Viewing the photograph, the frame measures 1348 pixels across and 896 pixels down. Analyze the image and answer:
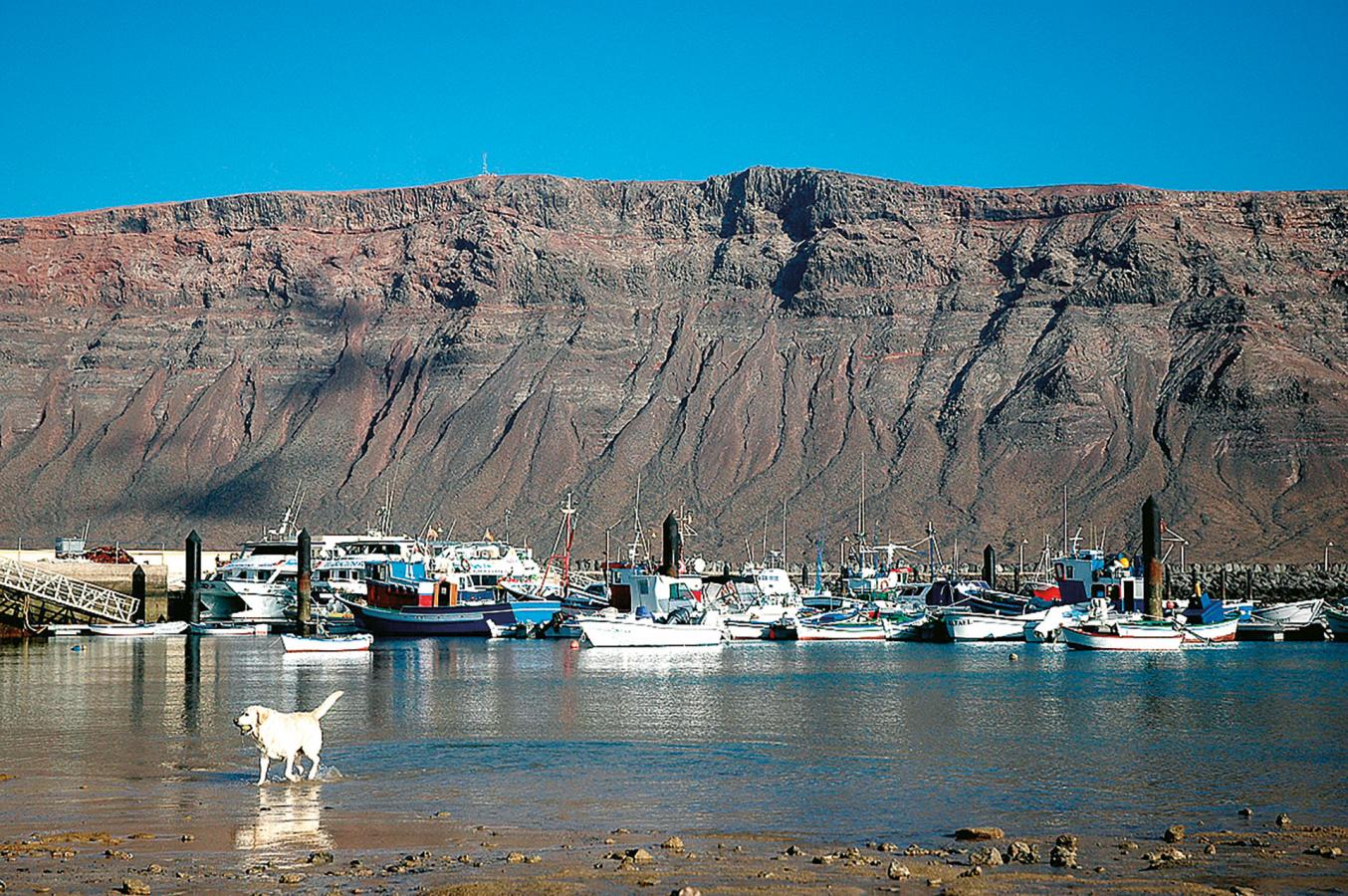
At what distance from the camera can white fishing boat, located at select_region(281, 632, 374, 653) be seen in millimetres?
65688

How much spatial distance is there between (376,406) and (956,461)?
6206cm

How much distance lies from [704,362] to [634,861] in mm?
156572

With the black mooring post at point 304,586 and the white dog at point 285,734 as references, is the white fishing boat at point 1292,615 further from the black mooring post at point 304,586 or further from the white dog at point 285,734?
the white dog at point 285,734

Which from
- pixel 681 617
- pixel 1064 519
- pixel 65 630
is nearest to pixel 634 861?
pixel 681 617

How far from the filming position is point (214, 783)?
1034 inches

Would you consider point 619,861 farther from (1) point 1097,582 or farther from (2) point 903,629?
(1) point 1097,582

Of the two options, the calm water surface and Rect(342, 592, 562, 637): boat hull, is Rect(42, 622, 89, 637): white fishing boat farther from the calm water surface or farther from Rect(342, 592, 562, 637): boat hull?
the calm water surface

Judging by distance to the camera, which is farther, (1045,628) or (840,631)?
(840,631)

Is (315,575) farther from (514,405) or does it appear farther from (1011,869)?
(1011,869)

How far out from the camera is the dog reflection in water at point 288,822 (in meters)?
20.6

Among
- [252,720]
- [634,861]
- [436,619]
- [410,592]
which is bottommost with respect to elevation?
[436,619]

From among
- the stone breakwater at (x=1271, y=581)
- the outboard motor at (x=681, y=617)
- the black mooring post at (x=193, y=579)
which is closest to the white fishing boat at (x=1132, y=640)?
the outboard motor at (x=681, y=617)

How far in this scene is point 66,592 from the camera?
83688 millimetres

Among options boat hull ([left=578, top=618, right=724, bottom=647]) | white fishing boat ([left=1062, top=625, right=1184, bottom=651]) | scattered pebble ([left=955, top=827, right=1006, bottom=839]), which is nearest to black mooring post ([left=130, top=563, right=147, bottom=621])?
boat hull ([left=578, top=618, right=724, bottom=647])
